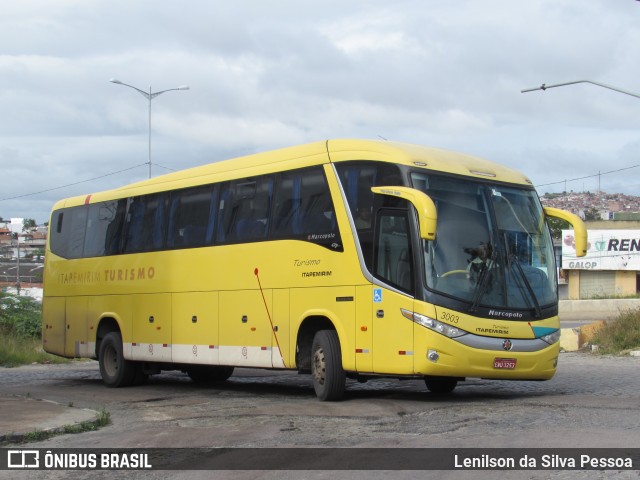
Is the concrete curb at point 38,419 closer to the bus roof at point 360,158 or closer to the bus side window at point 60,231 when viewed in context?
the bus roof at point 360,158

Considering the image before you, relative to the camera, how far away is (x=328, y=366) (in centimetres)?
1402

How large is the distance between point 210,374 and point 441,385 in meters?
6.56

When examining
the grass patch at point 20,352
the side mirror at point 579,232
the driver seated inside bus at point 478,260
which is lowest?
the grass patch at point 20,352

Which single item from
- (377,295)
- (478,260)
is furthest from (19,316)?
(478,260)

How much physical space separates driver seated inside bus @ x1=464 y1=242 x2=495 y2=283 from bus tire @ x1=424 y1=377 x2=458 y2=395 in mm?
2567

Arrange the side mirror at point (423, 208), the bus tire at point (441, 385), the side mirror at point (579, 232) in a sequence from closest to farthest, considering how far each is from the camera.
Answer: the side mirror at point (423, 208)
the side mirror at point (579, 232)
the bus tire at point (441, 385)

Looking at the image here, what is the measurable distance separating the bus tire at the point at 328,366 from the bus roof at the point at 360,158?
265 cm

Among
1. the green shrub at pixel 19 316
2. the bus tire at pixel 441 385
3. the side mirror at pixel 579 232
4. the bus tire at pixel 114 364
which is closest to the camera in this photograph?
the side mirror at pixel 579 232

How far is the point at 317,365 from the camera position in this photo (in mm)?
14469

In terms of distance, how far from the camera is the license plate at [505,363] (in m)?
13.1

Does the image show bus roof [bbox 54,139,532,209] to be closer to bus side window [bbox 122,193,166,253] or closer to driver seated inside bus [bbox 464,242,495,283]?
driver seated inside bus [bbox 464,242,495,283]

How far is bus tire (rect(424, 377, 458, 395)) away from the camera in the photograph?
15.2 m

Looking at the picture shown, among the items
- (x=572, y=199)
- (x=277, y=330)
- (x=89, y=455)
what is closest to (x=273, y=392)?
(x=277, y=330)

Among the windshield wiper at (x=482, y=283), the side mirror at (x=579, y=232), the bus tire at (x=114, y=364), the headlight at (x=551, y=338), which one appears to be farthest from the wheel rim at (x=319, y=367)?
the bus tire at (x=114, y=364)
